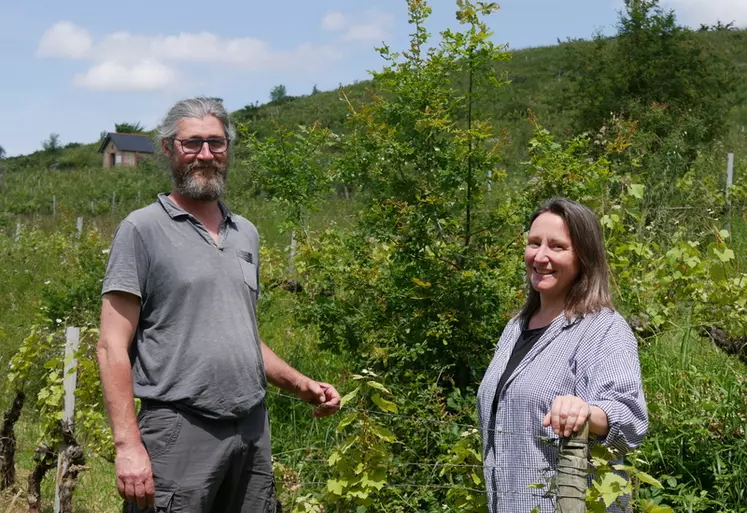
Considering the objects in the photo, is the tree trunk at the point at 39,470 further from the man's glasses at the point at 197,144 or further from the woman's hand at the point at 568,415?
the woman's hand at the point at 568,415

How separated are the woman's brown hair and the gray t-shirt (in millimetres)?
1025

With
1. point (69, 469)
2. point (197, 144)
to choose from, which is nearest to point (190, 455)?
point (197, 144)

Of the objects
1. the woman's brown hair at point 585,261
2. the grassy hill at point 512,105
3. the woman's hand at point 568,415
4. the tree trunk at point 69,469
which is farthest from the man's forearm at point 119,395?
the grassy hill at point 512,105

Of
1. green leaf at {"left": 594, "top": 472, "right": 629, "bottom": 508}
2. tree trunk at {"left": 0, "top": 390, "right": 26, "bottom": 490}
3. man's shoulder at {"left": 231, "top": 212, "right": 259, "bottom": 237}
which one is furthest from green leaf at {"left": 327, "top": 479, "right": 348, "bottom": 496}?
tree trunk at {"left": 0, "top": 390, "right": 26, "bottom": 490}

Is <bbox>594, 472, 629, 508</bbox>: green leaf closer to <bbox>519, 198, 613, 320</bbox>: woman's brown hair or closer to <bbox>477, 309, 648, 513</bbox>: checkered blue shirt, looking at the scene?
<bbox>477, 309, 648, 513</bbox>: checkered blue shirt

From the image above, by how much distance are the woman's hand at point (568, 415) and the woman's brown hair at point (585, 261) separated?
0.39 m

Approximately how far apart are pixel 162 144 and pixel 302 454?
2668 millimetres

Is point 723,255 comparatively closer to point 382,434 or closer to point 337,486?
point 382,434

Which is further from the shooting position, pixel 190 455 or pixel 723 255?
pixel 723 255

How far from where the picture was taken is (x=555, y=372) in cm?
232

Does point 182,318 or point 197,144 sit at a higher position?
point 197,144

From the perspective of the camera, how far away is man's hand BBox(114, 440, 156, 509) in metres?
2.37

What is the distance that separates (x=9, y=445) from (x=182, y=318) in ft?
10.2

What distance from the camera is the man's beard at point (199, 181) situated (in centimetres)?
268
